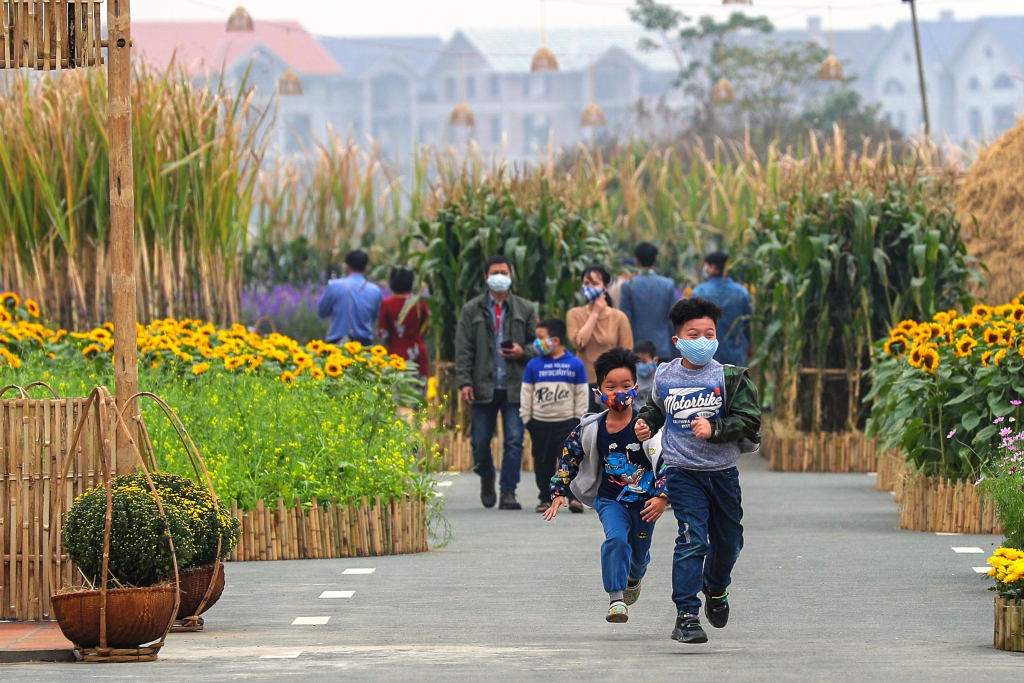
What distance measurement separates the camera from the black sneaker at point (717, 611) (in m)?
8.81

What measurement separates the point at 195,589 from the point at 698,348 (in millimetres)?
2558

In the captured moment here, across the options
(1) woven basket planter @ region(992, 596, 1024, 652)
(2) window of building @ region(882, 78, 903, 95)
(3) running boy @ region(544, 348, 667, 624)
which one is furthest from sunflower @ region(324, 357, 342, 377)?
(2) window of building @ region(882, 78, 903, 95)

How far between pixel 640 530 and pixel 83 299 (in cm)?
904

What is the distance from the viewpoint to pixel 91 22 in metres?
9.25

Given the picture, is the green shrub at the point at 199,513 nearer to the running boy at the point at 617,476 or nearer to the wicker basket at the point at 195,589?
the wicker basket at the point at 195,589

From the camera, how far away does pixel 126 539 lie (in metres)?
8.34

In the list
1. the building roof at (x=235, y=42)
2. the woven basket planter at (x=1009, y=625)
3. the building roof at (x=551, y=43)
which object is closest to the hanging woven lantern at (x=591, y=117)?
the woven basket planter at (x=1009, y=625)

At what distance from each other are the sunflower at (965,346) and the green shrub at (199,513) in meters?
5.71

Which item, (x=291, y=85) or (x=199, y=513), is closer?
(x=199, y=513)

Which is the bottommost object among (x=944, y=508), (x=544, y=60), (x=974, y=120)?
(x=944, y=508)

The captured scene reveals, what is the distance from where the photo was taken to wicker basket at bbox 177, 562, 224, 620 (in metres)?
8.77

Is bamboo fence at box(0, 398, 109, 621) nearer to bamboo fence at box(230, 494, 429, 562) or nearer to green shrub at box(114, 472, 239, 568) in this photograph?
green shrub at box(114, 472, 239, 568)

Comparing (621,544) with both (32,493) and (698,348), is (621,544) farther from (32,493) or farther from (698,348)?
(32,493)

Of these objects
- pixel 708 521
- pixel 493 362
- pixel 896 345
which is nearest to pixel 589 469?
pixel 708 521
